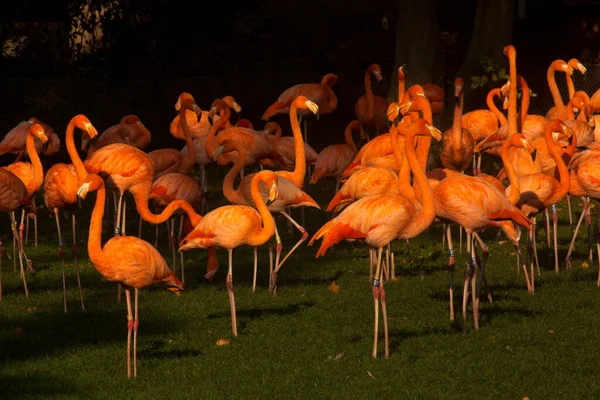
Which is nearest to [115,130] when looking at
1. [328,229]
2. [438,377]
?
[328,229]

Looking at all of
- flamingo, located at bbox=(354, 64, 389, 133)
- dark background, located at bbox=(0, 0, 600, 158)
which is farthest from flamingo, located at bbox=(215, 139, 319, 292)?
dark background, located at bbox=(0, 0, 600, 158)

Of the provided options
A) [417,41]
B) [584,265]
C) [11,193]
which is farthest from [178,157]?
[417,41]

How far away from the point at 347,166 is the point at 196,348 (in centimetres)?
509

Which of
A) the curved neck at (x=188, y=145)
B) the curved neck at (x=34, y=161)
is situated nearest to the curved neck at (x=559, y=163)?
the curved neck at (x=188, y=145)

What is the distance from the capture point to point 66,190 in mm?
10125

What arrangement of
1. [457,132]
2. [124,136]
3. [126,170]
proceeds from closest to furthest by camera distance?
[126,170] → [457,132] → [124,136]

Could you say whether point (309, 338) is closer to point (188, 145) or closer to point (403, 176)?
point (403, 176)

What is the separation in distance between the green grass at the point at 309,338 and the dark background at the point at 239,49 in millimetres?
9565

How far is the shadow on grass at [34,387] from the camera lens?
278 inches

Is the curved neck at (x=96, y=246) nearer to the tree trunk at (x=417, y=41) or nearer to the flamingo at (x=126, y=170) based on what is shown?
the flamingo at (x=126, y=170)

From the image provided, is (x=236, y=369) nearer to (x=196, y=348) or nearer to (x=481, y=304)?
(x=196, y=348)

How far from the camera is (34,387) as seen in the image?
724cm

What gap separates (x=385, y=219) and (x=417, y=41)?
9209mm

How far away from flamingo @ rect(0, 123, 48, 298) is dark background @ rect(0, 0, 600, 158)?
8.23 meters
